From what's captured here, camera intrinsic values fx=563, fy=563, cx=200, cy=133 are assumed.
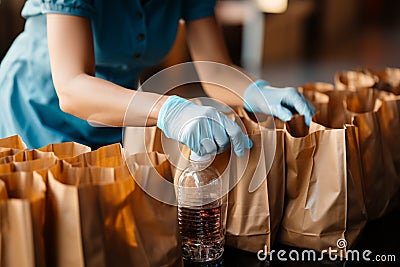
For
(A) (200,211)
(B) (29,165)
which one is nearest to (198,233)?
(A) (200,211)

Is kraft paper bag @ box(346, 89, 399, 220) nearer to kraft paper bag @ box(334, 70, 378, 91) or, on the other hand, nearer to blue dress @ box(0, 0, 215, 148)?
kraft paper bag @ box(334, 70, 378, 91)

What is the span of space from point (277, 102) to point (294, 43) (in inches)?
227

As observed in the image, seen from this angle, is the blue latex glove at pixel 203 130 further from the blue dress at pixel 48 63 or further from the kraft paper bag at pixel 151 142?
the blue dress at pixel 48 63

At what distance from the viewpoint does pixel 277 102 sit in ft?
5.13

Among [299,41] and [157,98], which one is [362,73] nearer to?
[157,98]

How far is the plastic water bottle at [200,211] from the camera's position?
117 cm

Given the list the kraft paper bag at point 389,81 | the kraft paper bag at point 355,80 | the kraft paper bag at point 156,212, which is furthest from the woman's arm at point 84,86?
the kraft paper bag at point 389,81

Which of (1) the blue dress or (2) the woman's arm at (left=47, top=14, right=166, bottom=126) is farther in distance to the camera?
(1) the blue dress

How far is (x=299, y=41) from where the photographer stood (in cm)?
730

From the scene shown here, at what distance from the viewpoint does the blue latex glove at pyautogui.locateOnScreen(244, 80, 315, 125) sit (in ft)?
4.94

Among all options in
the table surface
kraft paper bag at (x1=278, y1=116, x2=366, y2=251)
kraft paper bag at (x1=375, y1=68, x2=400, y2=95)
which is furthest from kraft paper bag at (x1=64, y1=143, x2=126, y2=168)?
kraft paper bag at (x1=375, y1=68, x2=400, y2=95)

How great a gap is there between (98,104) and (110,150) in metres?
0.21

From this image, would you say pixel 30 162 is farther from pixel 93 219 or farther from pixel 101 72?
pixel 101 72

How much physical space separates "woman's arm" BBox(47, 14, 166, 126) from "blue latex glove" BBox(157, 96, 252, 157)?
0.31ft
